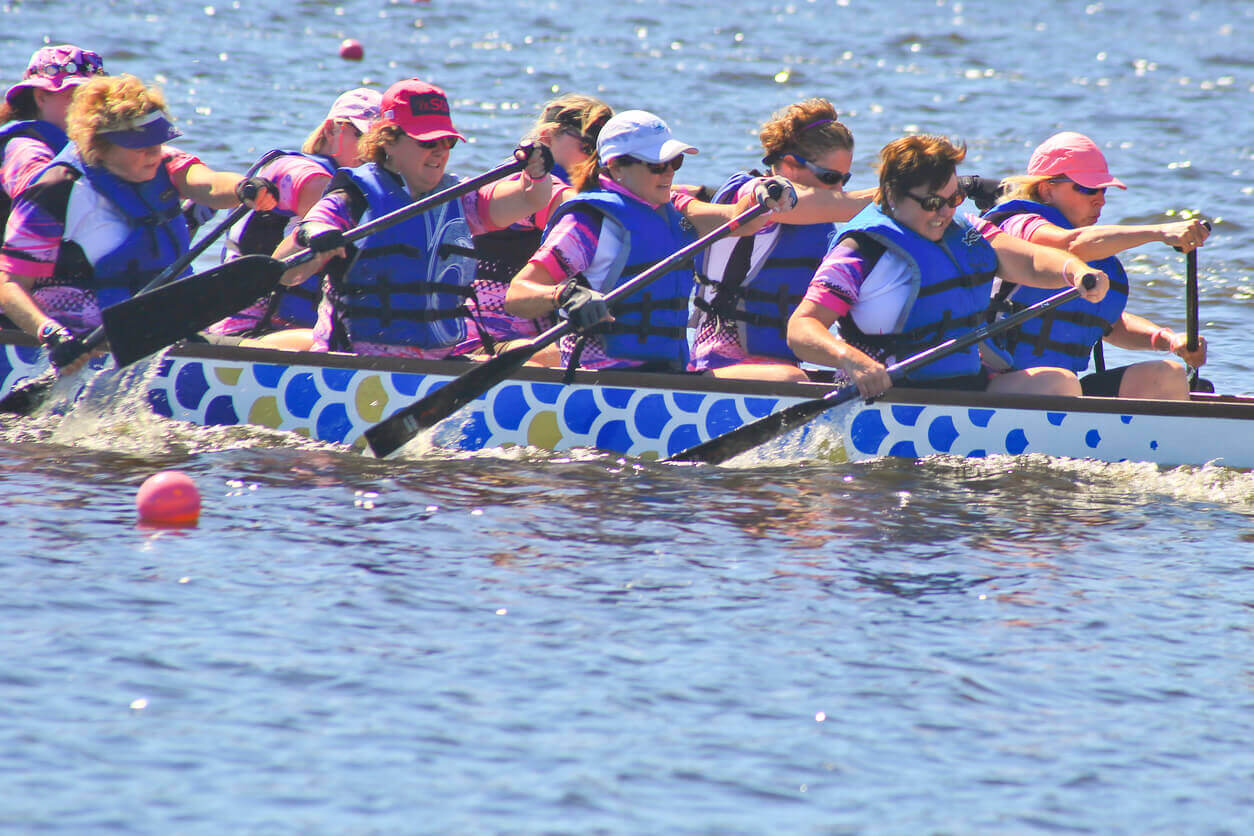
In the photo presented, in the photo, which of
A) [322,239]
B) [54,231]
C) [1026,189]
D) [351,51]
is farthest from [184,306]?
[351,51]

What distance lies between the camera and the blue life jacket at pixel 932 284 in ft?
21.2

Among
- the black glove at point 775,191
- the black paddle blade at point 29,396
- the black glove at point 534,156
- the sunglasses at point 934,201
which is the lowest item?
the black paddle blade at point 29,396

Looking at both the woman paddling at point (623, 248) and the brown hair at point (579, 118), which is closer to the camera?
the woman paddling at point (623, 248)

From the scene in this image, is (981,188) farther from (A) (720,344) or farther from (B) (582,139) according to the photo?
(B) (582,139)

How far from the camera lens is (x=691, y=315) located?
7.98 meters

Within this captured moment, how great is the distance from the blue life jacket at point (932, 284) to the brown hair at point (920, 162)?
0.18m

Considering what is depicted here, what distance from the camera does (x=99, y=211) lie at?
7254mm

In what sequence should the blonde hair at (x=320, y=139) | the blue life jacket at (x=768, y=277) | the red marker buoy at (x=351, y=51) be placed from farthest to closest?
the red marker buoy at (x=351, y=51)
the blonde hair at (x=320, y=139)
the blue life jacket at (x=768, y=277)

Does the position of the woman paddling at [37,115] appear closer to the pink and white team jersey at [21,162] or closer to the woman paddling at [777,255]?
the pink and white team jersey at [21,162]

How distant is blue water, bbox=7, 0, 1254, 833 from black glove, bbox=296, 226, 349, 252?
0.93 metres

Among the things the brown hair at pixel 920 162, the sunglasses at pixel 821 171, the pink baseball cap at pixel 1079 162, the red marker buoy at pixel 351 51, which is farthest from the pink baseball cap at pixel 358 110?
the red marker buoy at pixel 351 51

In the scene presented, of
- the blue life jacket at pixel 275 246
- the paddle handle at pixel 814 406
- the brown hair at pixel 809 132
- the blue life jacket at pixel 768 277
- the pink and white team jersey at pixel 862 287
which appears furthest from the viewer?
the blue life jacket at pixel 275 246

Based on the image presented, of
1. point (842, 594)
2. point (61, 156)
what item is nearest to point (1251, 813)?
point (842, 594)

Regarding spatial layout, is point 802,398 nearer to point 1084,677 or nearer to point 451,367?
point 451,367
